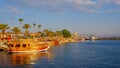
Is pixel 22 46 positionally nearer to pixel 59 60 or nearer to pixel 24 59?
pixel 24 59

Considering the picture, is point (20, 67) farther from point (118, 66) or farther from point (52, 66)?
point (118, 66)

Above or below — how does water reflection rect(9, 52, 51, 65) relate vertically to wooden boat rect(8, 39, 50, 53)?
below

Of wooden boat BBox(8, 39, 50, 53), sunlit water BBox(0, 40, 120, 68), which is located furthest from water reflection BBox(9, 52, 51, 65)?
wooden boat BBox(8, 39, 50, 53)

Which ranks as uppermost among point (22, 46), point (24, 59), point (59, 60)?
point (22, 46)

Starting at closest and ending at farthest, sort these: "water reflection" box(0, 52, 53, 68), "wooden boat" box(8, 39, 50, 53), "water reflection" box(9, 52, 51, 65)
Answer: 1. "water reflection" box(0, 52, 53, 68)
2. "water reflection" box(9, 52, 51, 65)
3. "wooden boat" box(8, 39, 50, 53)

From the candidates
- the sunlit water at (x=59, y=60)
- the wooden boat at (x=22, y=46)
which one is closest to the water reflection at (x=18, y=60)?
the sunlit water at (x=59, y=60)

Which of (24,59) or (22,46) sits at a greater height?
(22,46)

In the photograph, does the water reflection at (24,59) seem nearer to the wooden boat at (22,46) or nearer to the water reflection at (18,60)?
the water reflection at (18,60)

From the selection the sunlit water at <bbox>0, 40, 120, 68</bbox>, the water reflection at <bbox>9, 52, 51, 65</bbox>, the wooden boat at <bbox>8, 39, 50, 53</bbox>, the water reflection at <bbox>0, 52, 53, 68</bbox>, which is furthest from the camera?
the wooden boat at <bbox>8, 39, 50, 53</bbox>

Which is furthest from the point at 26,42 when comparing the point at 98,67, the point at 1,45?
the point at 98,67

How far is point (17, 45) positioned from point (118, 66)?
4760 centimetres

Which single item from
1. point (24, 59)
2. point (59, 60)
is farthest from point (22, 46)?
point (59, 60)

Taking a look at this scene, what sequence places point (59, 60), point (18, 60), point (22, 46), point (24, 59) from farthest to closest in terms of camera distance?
1. point (22, 46)
2. point (24, 59)
3. point (59, 60)
4. point (18, 60)

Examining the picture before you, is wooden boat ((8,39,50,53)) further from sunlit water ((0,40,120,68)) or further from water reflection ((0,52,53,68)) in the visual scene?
water reflection ((0,52,53,68))
